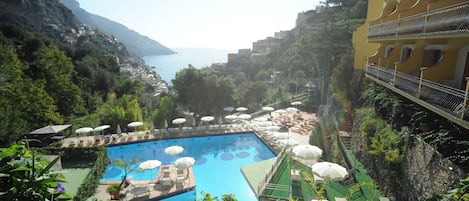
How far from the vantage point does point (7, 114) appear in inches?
632

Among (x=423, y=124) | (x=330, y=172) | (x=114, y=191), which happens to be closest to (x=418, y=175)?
(x=423, y=124)

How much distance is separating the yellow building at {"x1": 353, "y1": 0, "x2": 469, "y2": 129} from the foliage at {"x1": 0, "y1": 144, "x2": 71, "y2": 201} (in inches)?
286

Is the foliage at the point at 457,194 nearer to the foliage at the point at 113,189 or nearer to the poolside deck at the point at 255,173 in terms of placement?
the poolside deck at the point at 255,173

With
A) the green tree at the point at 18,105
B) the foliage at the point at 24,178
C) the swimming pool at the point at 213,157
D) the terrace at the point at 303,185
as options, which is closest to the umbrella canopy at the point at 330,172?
the terrace at the point at 303,185

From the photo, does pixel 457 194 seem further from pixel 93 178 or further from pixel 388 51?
pixel 93 178

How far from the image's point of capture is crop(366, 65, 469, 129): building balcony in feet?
19.5

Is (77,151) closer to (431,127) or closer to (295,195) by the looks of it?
(295,195)

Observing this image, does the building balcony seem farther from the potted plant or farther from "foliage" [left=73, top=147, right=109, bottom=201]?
the potted plant

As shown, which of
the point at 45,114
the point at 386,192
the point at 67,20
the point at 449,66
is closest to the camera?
the point at 449,66

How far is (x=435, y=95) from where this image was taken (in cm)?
769

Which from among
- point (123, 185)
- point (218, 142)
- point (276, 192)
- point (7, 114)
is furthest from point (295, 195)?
point (7, 114)

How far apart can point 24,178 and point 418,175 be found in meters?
Answer: 8.97

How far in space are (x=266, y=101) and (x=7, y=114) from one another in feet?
87.7

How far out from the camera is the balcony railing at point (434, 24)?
7.15 metres
